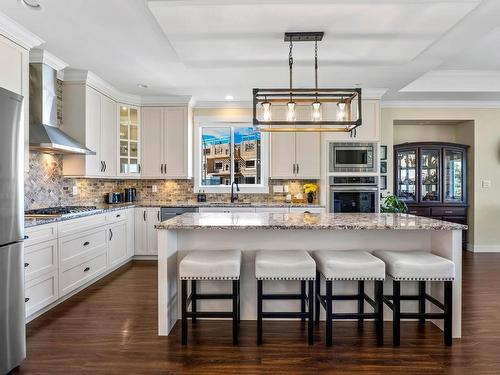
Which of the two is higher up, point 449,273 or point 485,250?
point 449,273

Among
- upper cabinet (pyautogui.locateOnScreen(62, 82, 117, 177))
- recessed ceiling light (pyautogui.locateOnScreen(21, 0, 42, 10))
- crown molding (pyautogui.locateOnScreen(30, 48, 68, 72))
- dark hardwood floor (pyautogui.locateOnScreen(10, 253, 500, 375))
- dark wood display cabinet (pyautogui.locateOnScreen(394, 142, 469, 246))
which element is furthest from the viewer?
dark wood display cabinet (pyautogui.locateOnScreen(394, 142, 469, 246))

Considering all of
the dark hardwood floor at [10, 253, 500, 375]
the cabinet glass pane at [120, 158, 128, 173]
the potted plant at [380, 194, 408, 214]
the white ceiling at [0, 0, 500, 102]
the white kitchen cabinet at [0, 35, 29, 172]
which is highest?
the white ceiling at [0, 0, 500, 102]

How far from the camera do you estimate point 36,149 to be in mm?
4043

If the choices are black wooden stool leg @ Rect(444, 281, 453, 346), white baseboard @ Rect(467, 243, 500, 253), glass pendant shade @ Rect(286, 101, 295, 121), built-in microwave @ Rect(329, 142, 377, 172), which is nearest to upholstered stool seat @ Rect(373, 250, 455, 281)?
black wooden stool leg @ Rect(444, 281, 453, 346)

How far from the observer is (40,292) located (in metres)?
3.26

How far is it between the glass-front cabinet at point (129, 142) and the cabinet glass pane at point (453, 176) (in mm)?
5219

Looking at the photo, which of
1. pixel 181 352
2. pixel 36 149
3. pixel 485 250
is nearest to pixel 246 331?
pixel 181 352

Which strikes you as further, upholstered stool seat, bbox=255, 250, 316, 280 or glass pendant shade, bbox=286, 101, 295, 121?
glass pendant shade, bbox=286, 101, 295, 121

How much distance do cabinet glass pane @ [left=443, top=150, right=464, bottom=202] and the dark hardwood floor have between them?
3083 mm

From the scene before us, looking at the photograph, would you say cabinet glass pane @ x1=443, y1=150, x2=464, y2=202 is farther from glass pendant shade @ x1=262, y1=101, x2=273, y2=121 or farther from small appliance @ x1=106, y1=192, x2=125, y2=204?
small appliance @ x1=106, y1=192, x2=125, y2=204

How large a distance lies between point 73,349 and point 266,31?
295 cm

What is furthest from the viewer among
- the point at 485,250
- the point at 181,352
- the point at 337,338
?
the point at 485,250

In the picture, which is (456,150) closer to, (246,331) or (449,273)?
(449,273)

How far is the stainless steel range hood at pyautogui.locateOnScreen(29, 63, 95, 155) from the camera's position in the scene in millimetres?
3732
